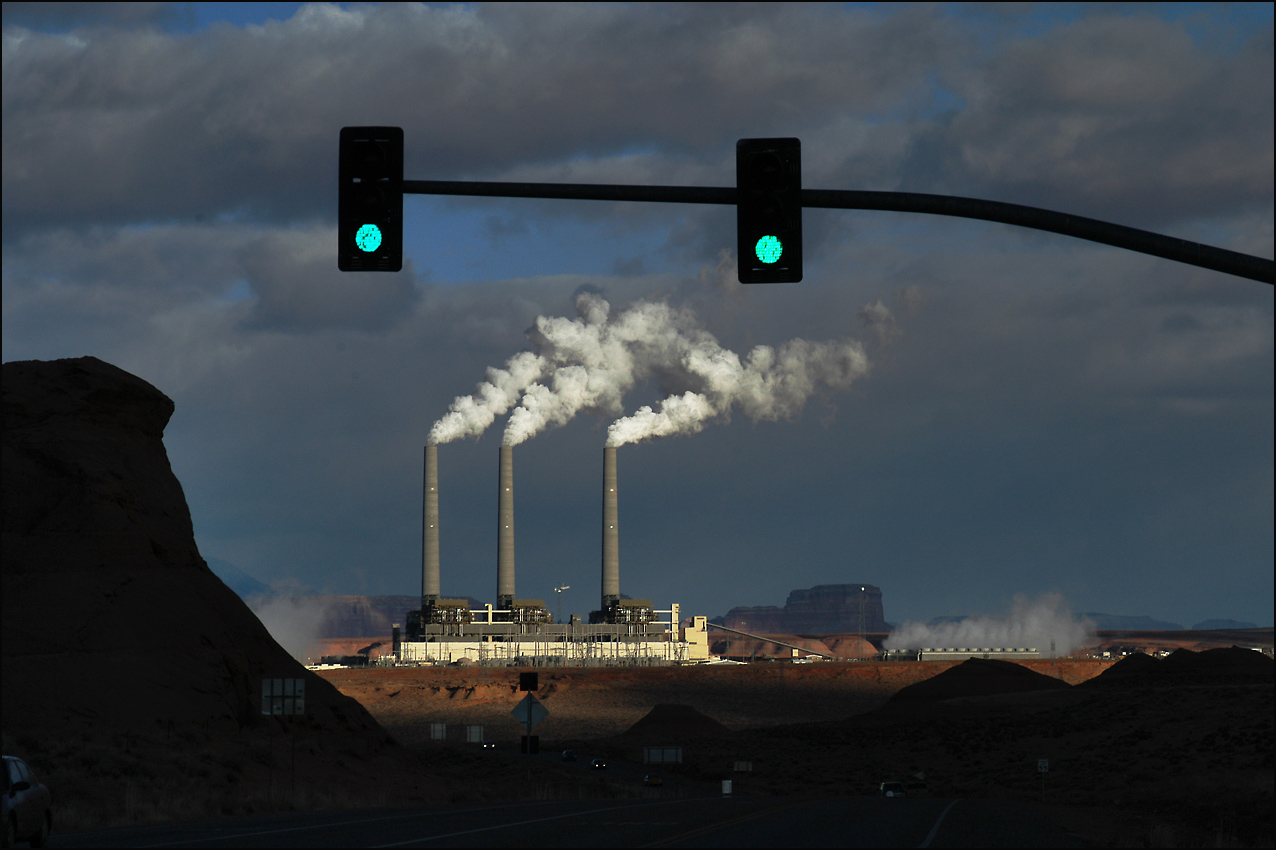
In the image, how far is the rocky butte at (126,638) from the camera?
3675cm

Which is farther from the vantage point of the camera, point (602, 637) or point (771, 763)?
point (602, 637)

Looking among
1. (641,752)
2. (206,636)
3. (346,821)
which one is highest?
(206,636)

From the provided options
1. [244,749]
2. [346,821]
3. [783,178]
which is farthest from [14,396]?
[783,178]

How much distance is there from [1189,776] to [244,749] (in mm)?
39763

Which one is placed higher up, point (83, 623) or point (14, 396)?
point (14, 396)

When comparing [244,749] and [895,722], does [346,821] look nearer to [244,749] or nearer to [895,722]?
[244,749]

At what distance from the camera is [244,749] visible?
41.2 meters

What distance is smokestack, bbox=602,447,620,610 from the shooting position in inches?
5221

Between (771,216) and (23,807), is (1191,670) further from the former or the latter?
(771,216)

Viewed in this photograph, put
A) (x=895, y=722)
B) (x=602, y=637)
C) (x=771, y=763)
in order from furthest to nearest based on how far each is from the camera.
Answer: (x=602, y=637)
(x=895, y=722)
(x=771, y=763)

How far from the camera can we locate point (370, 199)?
45.1 ft

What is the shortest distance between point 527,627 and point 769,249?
133559mm

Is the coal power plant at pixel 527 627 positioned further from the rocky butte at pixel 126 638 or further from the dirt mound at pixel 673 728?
the rocky butte at pixel 126 638

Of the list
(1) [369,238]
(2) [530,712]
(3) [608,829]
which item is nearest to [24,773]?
(3) [608,829]
